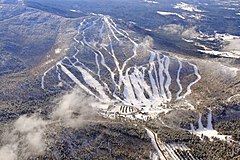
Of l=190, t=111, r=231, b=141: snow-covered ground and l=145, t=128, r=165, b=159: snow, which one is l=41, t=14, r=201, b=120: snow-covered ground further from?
→ l=190, t=111, r=231, b=141: snow-covered ground

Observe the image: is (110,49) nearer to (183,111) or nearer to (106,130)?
(183,111)

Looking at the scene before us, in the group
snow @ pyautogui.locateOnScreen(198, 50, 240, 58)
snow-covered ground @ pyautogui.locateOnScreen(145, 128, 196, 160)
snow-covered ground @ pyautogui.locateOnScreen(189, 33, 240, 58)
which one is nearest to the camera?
snow-covered ground @ pyautogui.locateOnScreen(145, 128, 196, 160)

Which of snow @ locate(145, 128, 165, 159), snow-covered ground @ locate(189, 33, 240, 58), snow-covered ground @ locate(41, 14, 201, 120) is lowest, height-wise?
snow-covered ground @ locate(189, 33, 240, 58)

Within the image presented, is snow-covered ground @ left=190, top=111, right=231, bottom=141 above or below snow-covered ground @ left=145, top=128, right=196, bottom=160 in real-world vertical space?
below

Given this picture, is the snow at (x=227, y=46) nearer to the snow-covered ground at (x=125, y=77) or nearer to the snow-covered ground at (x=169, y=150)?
the snow-covered ground at (x=125, y=77)

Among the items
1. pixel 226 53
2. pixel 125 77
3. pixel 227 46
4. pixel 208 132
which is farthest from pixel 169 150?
pixel 227 46

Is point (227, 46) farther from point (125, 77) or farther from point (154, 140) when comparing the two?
point (154, 140)

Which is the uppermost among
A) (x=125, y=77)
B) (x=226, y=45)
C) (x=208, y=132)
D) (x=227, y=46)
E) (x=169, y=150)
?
(x=169, y=150)

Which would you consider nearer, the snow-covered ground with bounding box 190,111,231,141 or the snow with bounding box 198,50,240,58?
the snow-covered ground with bounding box 190,111,231,141

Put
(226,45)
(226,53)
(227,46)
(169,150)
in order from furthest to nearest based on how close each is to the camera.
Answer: (226,45) < (227,46) < (226,53) < (169,150)

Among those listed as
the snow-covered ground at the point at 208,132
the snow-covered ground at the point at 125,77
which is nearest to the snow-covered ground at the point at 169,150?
the snow-covered ground at the point at 208,132

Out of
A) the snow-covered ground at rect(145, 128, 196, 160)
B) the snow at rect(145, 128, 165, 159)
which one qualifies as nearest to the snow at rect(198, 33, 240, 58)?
the snow at rect(145, 128, 165, 159)
